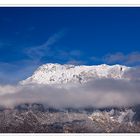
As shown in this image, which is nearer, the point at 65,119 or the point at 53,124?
the point at 53,124

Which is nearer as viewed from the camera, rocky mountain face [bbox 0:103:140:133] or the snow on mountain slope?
rocky mountain face [bbox 0:103:140:133]

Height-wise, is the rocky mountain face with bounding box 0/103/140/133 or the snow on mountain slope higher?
the snow on mountain slope

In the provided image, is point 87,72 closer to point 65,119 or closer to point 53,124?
point 65,119

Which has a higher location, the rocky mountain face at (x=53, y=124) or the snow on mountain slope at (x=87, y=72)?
the snow on mountain slope at (x=87, y=72)

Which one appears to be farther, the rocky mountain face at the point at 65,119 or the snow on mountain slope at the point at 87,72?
the snow on mountain slope at the point at 87,72

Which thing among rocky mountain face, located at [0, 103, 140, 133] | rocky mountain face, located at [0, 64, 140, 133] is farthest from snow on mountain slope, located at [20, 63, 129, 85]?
rocky mountain face, located at [0, 103, 140, 133]

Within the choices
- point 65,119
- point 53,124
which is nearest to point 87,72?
point 65,119

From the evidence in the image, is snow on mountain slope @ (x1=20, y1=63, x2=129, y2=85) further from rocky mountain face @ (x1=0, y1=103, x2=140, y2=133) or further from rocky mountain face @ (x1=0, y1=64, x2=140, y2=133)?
rocky mountain face @ (x1=0, y1=103, x2=140, y2=133)

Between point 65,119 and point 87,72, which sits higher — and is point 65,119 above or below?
below

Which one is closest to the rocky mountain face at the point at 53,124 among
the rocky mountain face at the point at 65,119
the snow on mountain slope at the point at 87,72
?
the rocky mountain face at the point at 65,119

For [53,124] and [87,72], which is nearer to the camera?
[53,124]

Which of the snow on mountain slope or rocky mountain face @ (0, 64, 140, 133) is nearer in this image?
rocky mountain face @ (0, 64, 140, 133)

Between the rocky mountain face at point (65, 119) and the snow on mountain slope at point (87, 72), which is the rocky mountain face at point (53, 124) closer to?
the rocky mountain face at point (65, 119)
